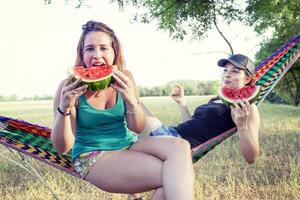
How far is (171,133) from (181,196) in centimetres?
139

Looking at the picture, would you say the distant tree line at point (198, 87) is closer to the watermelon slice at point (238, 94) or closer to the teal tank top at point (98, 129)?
the watermelon slice at point (238, 94)

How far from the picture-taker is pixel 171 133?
143 inches

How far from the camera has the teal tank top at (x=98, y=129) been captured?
2.62m

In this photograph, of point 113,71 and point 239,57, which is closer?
point 113,71

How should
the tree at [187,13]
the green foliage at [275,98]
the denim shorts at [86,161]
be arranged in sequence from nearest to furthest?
the denim shorts at [86,161]
the tree at [187,13]
the green foliage at [275,98]

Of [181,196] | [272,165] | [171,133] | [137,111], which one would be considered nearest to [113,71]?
[137,111]

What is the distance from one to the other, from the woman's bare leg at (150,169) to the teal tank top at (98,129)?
→ 0.40 feet

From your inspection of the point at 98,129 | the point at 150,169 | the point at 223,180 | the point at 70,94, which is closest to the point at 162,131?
the point at 98,129

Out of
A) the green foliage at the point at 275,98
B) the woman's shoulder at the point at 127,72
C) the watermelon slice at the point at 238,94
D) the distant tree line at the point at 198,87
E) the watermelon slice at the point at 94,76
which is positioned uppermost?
the watermelon slice at the point at 94,76

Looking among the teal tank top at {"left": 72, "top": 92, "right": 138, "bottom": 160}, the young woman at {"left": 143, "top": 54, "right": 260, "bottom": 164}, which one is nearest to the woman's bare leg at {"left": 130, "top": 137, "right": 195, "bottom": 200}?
the teal tank top at {"left": 72, "top": 92, "right": 138, "bottom": 160}

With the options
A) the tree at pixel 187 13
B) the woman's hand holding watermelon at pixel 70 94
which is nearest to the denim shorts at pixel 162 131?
the woman's hand holding watermelon at pixel 70 94

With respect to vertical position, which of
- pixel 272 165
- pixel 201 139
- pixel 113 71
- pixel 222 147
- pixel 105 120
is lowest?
pixel 222 147

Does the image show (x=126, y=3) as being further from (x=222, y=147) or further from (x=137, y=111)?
(x=137, y=111)

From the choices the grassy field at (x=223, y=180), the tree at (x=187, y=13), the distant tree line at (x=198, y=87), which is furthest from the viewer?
the tree at (x=187, y=13)
